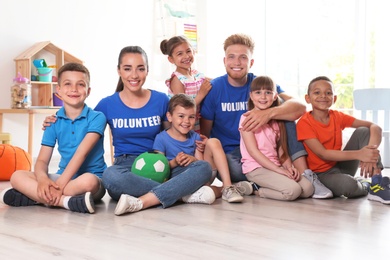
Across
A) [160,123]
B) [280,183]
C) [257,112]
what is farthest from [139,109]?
[280,183]

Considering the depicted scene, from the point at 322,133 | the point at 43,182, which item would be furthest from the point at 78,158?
the point at 322,133

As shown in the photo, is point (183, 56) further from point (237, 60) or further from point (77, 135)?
point (77, 135)

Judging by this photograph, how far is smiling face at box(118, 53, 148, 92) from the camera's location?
2.53 m

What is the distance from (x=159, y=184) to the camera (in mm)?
2369

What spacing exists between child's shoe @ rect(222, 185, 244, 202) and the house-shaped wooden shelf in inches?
90.0

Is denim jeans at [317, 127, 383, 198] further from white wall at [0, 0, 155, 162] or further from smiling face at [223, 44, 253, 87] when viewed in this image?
white wall at [0, 0, 155, 162]

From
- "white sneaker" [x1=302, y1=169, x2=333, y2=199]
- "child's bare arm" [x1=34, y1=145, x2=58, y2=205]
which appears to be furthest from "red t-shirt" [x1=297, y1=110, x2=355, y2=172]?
"child's bare arm" [x1=34, y1=145, x2=58, y2=205]

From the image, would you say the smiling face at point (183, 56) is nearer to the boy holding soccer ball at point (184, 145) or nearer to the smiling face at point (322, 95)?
the boy holding soccer ball at point (184, 145)

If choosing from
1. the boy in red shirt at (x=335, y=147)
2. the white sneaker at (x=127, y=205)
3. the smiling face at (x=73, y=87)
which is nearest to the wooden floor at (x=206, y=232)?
the white sneaker at (x=127, y=205)

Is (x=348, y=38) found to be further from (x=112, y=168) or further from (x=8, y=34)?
(x=112, y=168)

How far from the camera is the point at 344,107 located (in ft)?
18.2

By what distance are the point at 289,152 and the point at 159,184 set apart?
0.71 m

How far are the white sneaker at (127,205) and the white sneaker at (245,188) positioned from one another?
622 millimetres

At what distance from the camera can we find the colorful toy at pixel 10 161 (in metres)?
3.45
